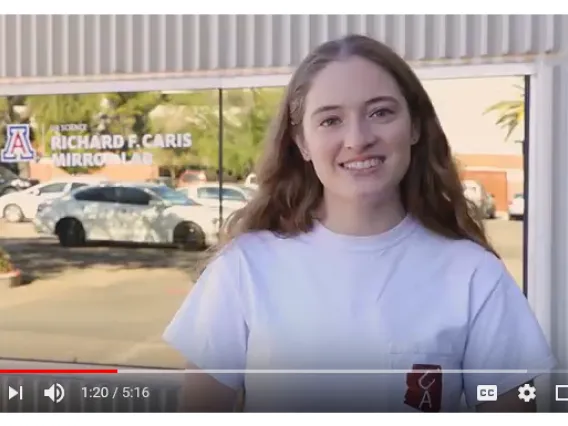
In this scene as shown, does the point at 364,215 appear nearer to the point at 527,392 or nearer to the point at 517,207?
the point at 517,207

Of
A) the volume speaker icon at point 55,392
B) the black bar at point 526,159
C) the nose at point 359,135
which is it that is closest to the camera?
the nose at point 359,135

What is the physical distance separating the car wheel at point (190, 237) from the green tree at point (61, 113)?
1.04ft

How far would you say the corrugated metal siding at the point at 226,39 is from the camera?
5.87 feet

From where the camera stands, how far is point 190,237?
6.16 feet

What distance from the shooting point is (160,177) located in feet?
6.17

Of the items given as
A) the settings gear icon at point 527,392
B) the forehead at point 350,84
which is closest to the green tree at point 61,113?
the forehead at point 350,84

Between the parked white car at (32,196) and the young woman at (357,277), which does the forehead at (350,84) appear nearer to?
the young woman at (357,277)

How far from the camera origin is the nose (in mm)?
1713

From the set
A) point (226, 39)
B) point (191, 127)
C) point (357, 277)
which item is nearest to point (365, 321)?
point (357, 277)

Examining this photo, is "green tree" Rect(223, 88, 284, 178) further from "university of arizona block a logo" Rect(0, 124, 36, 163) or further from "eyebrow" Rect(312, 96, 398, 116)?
"university of arizona block a logo" Rect(0, 124, 36, 163)

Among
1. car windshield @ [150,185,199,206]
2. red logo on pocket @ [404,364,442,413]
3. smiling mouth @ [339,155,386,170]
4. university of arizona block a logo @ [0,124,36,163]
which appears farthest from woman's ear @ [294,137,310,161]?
university of arizona block a logo @ [0,124,36,163]

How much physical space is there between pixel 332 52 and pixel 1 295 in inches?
46.4

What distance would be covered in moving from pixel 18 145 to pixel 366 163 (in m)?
0.99
